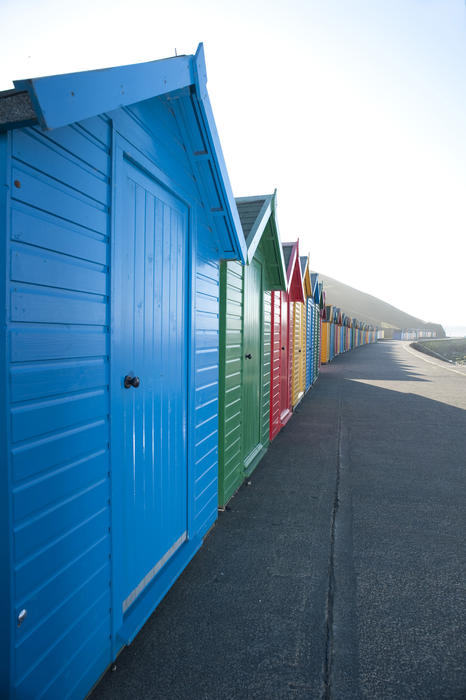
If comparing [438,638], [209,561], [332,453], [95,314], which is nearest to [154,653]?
[209,561]

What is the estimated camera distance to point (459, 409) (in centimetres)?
1088

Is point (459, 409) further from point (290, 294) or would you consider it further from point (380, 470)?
point (380, 470)

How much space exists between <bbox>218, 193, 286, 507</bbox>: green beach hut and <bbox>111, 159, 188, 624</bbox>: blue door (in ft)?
3.59

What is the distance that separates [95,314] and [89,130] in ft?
2.99

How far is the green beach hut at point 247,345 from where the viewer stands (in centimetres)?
459

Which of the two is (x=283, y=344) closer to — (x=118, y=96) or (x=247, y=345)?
(x=247, y=345)

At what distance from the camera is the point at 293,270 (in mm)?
9352

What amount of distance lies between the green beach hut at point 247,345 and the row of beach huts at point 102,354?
408 millimetres

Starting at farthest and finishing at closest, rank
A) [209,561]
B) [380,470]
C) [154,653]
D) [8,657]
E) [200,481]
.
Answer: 1. [380,470]
2. [200,481]
3. [209,561]
4. [154,653]
5. [8,657]

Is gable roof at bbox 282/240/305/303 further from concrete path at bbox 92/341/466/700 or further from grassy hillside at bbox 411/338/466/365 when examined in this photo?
grassy hillside at bbox 411/338/466/365

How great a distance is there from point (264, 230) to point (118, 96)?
466cm

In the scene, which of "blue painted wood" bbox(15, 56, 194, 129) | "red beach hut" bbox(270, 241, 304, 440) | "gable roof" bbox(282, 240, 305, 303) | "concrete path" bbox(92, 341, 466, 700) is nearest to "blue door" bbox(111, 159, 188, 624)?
"concrete path" bbox(92, 341, 466, 700)

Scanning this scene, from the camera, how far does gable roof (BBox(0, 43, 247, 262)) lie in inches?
56.4

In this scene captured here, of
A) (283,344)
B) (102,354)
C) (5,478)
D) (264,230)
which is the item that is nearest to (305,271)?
(283,344)
